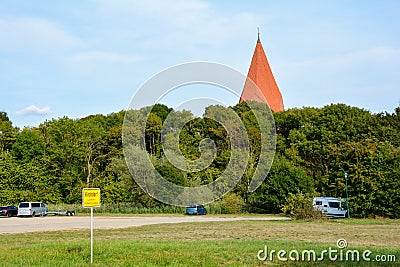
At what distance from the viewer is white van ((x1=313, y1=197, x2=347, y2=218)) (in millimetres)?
46812

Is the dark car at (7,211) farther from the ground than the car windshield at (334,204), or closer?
closer

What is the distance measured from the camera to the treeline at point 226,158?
47594 mm

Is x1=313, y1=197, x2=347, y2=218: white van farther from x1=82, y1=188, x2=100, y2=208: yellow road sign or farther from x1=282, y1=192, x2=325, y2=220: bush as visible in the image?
x1=82, y1=188, x2=100, y2=208: yellow road sign

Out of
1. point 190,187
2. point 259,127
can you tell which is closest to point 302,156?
point 259,127

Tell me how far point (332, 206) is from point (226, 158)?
16174mm

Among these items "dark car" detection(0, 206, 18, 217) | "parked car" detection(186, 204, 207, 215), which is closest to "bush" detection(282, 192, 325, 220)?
"parked car" detection(186, 204, 207, 215)

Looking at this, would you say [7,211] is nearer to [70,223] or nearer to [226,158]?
[70,223]

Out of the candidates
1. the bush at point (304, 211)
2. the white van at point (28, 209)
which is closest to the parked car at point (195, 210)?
the bush at point (304, 211)

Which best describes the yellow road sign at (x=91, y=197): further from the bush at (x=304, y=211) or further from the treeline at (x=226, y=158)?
the treeline at (x=226, y=158)

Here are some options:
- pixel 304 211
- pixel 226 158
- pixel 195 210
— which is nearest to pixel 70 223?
pixel 304 211

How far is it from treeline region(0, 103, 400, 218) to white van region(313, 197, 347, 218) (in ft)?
3.35

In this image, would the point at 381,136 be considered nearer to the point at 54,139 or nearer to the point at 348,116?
the point at 348,116

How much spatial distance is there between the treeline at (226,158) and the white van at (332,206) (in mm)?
1020

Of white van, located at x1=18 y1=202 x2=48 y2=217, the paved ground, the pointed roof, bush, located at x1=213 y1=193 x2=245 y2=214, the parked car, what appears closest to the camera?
the paved ground
